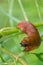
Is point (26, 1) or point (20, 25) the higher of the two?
point (26, 1)

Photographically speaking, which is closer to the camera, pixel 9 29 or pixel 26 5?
pixel 9 29

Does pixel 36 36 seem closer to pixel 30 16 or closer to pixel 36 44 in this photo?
pixel 36 44

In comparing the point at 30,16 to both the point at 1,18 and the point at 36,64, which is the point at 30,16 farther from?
the point at 36,64

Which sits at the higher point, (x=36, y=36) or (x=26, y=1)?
(x=26, y=1)

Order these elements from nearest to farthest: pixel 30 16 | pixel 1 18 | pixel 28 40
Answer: pixel 28 40
pixel 30 16
pixel 1 18

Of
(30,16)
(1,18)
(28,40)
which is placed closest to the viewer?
(28,40)

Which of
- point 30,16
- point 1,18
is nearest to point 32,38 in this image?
point 30,16

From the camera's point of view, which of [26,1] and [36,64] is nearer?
[36,64]

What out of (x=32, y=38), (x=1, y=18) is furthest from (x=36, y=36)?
(x=1, y=18)

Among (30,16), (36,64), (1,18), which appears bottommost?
(36,64)
